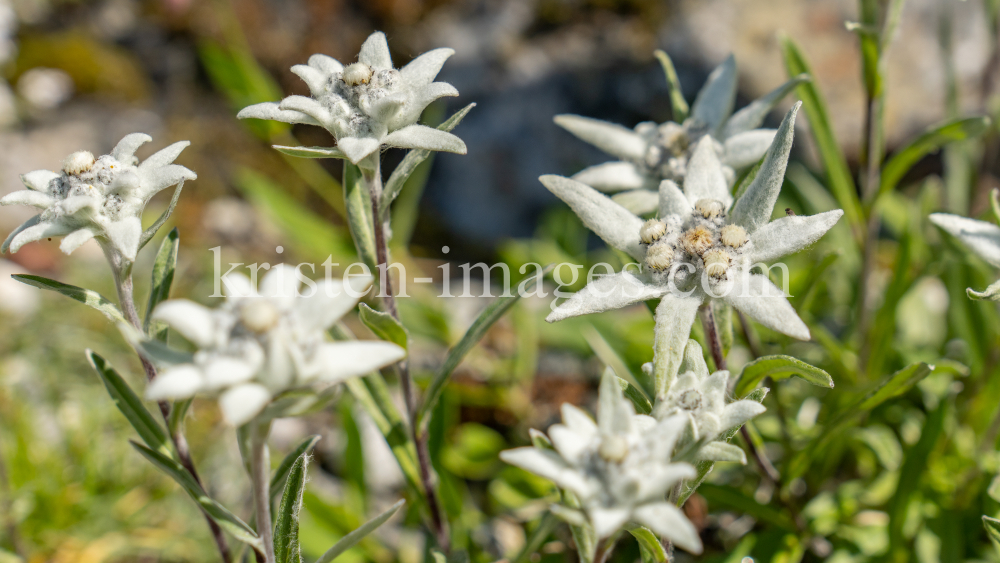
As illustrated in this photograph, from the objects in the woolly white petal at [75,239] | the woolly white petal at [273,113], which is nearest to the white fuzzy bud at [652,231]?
the woolly white petal at [273,113]

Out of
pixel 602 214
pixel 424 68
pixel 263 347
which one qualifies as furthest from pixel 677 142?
pixel 263 347

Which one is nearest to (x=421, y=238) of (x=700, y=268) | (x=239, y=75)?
(x=239, y=75)

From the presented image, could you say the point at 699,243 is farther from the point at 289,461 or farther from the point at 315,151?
the point at 289,461

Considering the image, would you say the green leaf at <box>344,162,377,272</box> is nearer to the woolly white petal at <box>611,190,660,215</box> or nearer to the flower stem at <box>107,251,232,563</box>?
the flower stem at <box>107,251,232,563</box>

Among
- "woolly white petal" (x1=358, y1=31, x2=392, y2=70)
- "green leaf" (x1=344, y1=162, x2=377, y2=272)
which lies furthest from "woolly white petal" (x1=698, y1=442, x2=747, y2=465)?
"woolly white petal" (x1=358, y1=31, x2=392, y2=70)

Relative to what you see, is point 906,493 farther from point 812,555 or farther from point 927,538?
point 812,555

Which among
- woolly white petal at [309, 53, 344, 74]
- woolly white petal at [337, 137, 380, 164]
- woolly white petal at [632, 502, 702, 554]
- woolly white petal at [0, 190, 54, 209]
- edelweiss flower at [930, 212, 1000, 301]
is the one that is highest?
woolly white petal at [309, 53, 344, 74]
